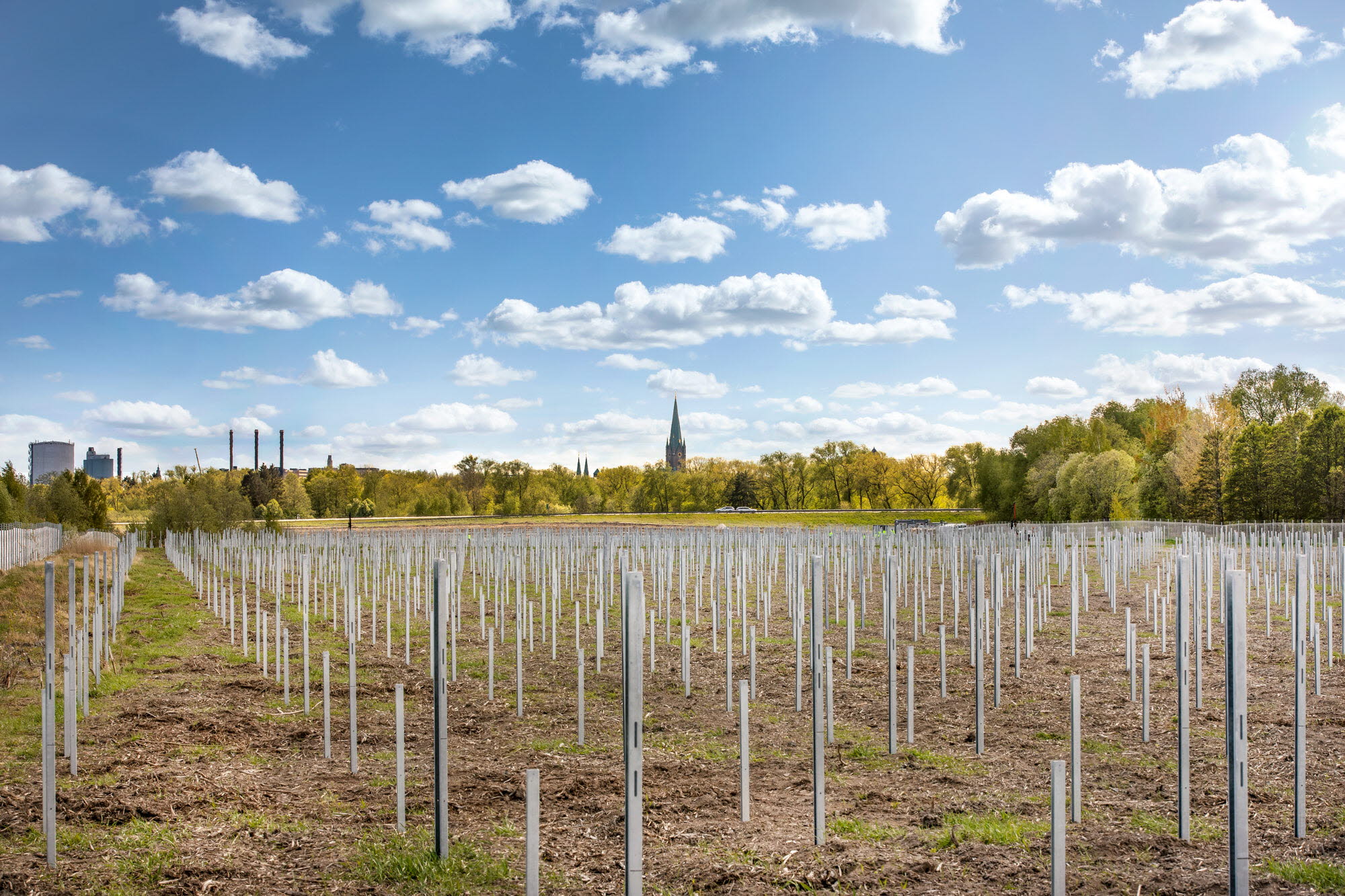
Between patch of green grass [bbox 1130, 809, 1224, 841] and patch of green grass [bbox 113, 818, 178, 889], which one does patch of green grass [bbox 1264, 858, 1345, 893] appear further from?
patch of green grass [bbox 113, 818, 178, 889]

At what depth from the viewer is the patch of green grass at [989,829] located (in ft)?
18.2

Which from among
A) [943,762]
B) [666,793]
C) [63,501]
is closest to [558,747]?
[666,793]

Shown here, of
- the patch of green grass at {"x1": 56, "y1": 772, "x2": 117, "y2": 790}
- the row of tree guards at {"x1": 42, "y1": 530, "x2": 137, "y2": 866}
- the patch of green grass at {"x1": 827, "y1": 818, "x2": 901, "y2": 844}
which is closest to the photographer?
the row of tree guards at {"x1": 42, "y1": 530, "x2": 137, "y2": 866}

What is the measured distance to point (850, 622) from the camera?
10.5m

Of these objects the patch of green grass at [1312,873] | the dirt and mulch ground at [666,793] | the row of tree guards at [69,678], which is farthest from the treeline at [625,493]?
the patch of green grass at [1312,873]

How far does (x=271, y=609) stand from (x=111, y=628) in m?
5.34

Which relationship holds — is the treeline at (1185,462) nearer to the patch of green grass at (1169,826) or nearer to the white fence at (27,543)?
the patch of green grass at (1169,826)

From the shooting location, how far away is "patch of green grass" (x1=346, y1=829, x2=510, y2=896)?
16.5ft

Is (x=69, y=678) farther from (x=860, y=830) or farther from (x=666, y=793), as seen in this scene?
(x=860, y=830)

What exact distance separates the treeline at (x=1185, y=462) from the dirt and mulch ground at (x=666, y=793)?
38.7 meters

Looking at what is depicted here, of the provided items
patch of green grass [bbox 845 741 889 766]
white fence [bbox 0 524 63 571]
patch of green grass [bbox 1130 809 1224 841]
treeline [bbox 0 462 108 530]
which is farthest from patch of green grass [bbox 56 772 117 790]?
treeline [bbox 0 462 108 530]

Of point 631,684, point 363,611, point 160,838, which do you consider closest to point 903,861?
point 631,684

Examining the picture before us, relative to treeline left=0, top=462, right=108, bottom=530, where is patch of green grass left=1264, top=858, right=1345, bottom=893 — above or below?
below

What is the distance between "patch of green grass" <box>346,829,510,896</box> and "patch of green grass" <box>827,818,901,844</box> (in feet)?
6.81
